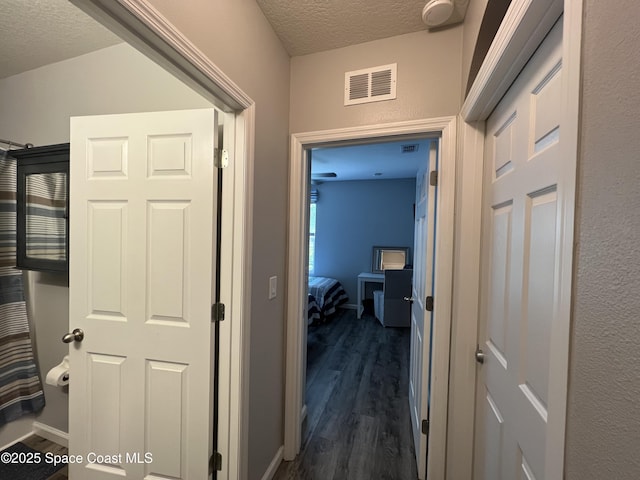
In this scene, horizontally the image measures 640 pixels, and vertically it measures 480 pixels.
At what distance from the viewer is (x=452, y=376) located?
1336 mm

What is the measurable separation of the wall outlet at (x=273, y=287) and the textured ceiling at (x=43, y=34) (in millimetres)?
1698

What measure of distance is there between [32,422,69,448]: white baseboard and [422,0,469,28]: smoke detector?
3370 mm

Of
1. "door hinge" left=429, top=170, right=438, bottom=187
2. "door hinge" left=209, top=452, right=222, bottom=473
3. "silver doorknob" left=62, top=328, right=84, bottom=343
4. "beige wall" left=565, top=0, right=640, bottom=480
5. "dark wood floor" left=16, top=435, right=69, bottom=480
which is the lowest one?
"dark wood floor" left=16, top=435, right=69, bottom=480

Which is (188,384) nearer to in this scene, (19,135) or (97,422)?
(97,422)

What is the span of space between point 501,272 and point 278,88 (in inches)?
58.4

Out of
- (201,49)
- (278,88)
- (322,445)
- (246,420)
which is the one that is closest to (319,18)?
(278,88)

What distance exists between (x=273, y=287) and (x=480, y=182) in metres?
1.23

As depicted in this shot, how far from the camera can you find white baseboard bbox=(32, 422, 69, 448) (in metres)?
1.80

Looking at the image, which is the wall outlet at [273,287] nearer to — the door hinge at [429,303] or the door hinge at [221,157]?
the door hinge at [221,157]

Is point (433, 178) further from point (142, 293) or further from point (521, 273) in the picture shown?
point (142, 293)

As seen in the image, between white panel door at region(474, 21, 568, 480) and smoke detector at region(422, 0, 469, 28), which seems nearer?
white panel door at region(474, 21, 568, 480)

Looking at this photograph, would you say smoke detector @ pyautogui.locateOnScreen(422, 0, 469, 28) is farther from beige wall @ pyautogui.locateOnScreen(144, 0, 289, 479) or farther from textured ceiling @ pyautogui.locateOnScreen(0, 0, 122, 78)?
textured ceiling @ pyautogui.locateOnScreen(0, 0, 122, 78)

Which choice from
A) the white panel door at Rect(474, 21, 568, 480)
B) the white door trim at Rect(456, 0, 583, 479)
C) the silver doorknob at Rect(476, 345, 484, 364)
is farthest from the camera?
the silver doorknob at Rect(476, 345, 484, 364)

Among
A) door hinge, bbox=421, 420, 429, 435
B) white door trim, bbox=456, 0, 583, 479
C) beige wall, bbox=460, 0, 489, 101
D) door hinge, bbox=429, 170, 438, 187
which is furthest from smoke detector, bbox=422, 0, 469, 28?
door hinge, bbox=421, 420, 429, 435
